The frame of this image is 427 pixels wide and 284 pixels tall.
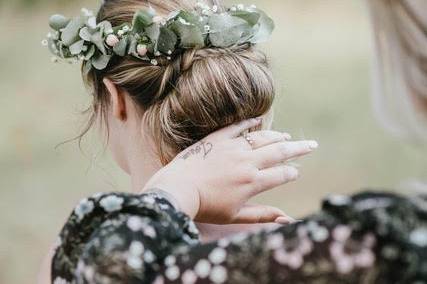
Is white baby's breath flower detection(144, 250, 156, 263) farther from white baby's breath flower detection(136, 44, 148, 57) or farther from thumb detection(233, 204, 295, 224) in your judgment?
white baby's breath flower detection(136, 44, 148, 57)

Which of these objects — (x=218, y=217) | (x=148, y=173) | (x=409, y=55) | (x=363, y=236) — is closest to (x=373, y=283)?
(x=363, y=236)

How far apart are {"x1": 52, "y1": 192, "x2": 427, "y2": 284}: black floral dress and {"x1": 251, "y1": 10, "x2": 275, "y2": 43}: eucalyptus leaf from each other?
2.62 ft

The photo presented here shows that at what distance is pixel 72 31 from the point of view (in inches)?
98.8

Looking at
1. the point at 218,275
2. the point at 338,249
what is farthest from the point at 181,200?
the point at 338,249

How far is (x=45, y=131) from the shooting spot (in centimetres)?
1130

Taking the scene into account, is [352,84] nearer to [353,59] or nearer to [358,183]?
[353,59]

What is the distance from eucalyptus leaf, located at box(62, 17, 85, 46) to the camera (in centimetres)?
251

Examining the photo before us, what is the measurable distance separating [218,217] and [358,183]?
764 cm

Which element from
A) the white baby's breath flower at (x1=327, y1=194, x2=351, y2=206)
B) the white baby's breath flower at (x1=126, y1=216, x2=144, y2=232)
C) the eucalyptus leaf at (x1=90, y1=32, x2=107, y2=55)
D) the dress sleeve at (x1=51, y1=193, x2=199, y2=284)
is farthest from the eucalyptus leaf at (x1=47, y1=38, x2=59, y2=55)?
the white baby's breath flower at (x1=327, y1=194, x2=351, y2=206)

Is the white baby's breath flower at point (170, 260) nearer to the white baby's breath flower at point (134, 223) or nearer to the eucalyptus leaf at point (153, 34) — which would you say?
the white baby's breath flower at point (134, 223)

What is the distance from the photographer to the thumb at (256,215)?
7.24ft

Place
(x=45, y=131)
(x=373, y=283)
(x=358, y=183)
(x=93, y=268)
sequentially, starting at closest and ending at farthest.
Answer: (x=373, y=283)
(x=93, y=268)
(x=358, y=183)
(x=45, y=131)

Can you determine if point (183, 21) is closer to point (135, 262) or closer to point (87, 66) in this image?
point (87, 66)

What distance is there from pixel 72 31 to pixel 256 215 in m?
0.59
